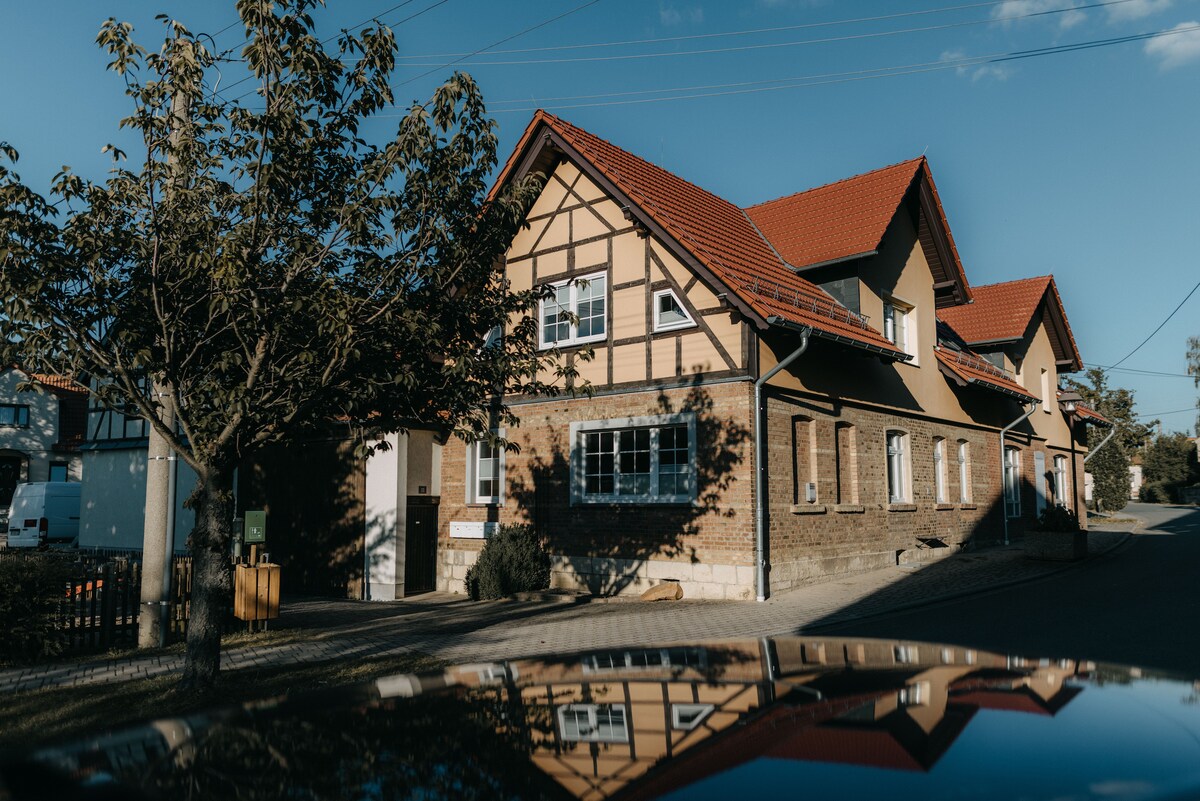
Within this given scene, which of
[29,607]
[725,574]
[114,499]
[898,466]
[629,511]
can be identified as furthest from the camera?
[114,499]

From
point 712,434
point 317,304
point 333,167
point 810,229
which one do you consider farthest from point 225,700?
point 810,229

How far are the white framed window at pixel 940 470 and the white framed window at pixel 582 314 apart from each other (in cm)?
897

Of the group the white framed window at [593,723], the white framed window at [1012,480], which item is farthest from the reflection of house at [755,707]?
the white framed window at [1012,480]

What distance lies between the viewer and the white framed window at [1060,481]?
28.3m

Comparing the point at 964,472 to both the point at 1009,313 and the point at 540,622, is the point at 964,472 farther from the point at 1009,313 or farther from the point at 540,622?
the point at 540,622

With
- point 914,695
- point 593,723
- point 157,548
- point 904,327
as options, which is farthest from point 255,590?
point 904,327

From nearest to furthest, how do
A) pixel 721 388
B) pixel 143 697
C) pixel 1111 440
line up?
pixel 143 697, pixel 721 388, pixel 1111 440

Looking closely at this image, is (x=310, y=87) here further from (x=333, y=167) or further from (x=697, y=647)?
(x=697, y=647)

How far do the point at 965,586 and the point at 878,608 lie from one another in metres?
2.87

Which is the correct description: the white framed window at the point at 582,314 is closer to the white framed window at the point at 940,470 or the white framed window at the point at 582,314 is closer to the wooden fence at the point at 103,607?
the wooden fence at the point at 103,607

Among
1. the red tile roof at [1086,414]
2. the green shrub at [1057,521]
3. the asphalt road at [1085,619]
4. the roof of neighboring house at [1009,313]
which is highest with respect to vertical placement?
the roof of neighboring house at [1009,313]

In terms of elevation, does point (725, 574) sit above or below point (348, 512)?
below

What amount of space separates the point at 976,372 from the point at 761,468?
387 inches

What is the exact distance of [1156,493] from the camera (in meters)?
62.9
